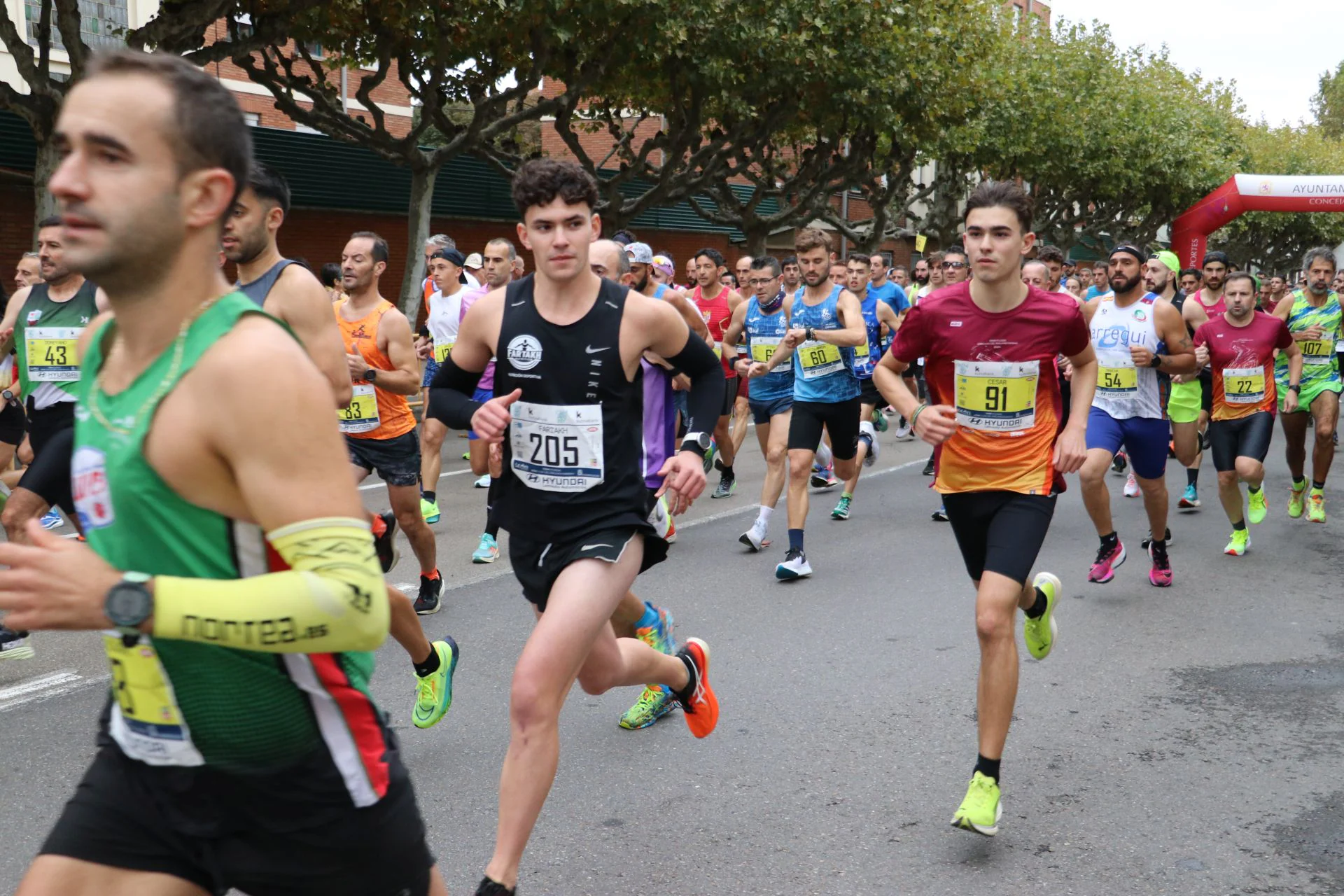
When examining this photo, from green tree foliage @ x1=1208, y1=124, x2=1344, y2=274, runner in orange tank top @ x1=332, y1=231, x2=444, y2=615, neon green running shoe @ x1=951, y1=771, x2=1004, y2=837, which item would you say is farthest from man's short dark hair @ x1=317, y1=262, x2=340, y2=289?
green tree foliage @ x1=1208, y1=124, x2=1344, y2=274

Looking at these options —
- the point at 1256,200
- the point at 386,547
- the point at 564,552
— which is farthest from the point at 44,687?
the point at 1256,200

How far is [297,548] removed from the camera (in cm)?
175

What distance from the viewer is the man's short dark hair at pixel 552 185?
389 cm

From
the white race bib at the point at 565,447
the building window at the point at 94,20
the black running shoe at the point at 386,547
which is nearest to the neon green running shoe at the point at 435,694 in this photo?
the black running shoe at the point at 386,547

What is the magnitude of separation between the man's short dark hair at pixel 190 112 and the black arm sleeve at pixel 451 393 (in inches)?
88.3

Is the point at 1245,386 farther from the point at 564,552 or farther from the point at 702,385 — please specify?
the point at 564,552

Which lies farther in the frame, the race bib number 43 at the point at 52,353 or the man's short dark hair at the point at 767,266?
the man's short dark hair at the point at 767,266

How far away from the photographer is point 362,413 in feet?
22.6

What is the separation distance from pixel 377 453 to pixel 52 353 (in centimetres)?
162

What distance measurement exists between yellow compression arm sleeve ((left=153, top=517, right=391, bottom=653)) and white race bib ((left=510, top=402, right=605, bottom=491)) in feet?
6.63

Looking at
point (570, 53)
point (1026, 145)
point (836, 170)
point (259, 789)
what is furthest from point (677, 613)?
point (1026, 145)

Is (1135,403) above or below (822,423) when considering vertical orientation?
above

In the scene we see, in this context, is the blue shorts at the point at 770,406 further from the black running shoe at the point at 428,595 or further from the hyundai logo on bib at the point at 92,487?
the hyundai logo on bib at the point at 92,487

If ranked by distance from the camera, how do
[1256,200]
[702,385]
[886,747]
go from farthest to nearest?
[1256,200]
[886,747]
[702,385]
